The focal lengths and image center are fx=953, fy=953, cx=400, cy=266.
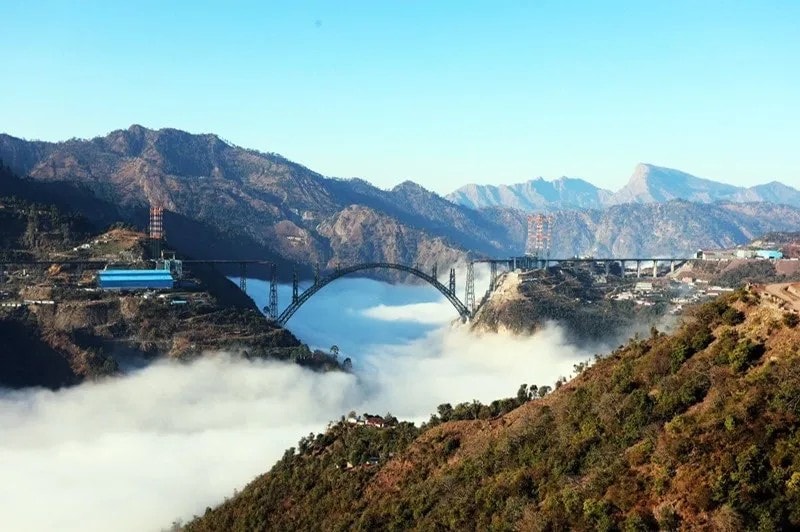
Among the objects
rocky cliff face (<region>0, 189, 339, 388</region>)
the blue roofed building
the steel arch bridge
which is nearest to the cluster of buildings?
the blue roofed building

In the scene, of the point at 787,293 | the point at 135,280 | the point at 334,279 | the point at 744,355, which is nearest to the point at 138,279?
the point at 135,280

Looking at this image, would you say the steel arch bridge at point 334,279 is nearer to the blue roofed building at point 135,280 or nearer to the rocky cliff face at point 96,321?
the rocky cliff face at point 96,321

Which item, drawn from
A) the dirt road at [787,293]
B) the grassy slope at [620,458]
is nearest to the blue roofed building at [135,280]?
the grassy slope at [620,458]

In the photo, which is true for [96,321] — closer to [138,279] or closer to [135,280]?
[135,280]

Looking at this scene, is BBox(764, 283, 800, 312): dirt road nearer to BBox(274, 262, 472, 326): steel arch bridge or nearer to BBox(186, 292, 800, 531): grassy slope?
BBox(186, 292, 800, 531): grassy slope

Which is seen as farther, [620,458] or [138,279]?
[138,279]
